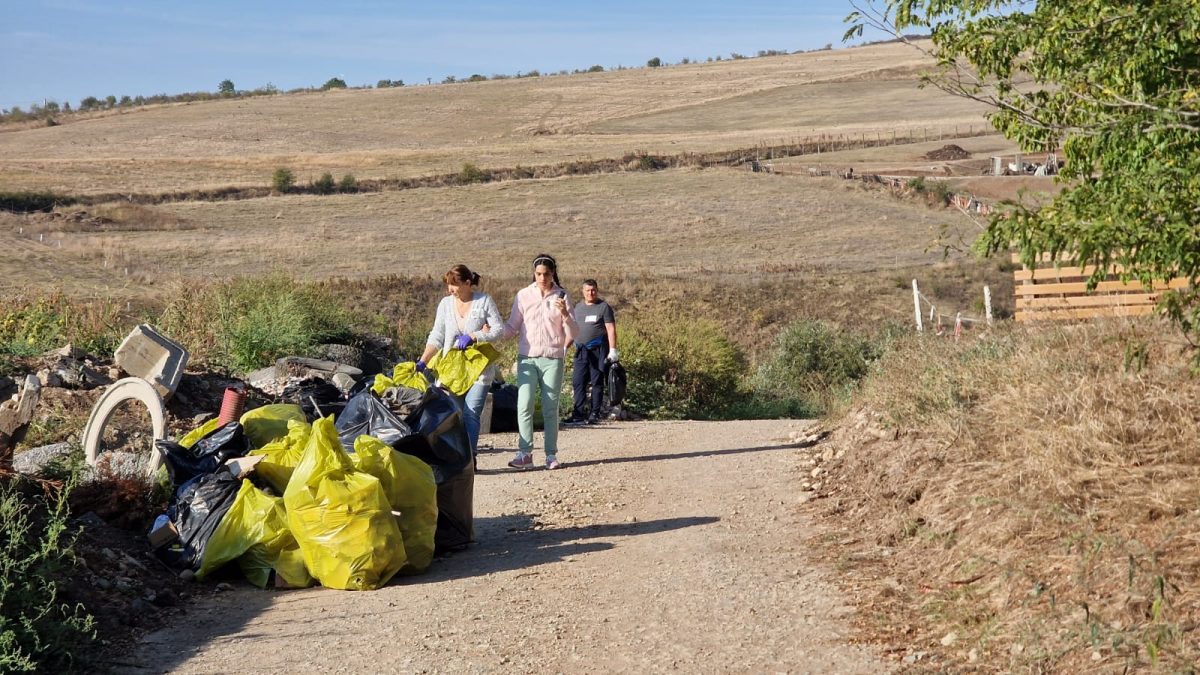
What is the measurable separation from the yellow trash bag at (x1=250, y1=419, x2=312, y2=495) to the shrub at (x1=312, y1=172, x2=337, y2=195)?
58775 mm

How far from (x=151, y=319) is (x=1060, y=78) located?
13.3 m

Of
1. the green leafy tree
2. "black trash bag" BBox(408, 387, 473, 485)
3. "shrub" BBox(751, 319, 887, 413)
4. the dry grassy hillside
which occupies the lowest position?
"shrub" BBox(751, 319, 887, 413)

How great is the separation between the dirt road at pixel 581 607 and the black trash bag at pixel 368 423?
830 millimetres

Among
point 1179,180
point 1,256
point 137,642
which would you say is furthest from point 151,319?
point 1,256

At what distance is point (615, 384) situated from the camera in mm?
15445

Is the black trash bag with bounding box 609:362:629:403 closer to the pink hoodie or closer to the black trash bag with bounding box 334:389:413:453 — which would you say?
the pink hoodie

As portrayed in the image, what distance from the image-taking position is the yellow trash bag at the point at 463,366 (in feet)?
33.6

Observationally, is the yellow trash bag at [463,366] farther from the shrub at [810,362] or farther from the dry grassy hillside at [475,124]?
the dry grassy hillside at [475,124]

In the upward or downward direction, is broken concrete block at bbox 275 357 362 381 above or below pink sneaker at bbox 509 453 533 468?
above

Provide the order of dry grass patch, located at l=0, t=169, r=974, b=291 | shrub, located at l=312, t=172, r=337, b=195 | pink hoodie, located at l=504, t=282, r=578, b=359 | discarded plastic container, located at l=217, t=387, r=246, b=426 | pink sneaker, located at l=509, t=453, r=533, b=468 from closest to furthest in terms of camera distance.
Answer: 1. discarded plastic container, located at l=217, t=387, r=246, b=426
2. pink hoodie, located at l=504, t=282, r=578, b=359
3. pink sneaker, located at l=509, t=453, r=533, b=468
4. dry grass patch, located at l=0, t=169, r=974, b=291
5. shrub, located at l=312, t=172, r=337, b=195

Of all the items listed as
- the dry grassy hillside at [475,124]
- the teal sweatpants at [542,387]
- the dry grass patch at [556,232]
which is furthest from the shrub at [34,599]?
the dry grassy hillside at [475,124]

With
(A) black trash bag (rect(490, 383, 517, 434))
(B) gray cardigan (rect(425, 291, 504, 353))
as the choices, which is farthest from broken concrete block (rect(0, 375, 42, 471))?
(A) black trash bag (rect(490, 383, 517, 434))

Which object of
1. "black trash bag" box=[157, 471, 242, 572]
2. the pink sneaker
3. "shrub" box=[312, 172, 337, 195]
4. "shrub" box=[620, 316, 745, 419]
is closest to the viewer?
"black trash bag" box=[157, 471, 242, 572]

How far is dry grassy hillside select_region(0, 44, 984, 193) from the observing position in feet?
237
